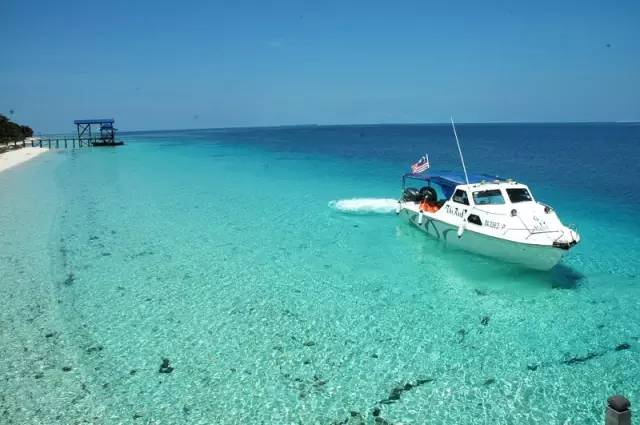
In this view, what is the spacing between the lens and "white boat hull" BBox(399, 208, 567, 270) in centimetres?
1379

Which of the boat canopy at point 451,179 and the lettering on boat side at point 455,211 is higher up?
the boat canopy at point 451,179

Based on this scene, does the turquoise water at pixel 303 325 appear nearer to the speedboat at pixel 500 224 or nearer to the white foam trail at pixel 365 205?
the speedboat at pixel 500 224

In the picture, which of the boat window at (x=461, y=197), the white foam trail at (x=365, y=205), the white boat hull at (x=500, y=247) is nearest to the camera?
the white boat hull at (x=500, y=247)

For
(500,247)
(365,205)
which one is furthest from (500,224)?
(365,205)

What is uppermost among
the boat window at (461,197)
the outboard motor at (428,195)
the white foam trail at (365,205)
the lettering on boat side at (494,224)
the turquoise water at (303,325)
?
the boat window at (461,197)

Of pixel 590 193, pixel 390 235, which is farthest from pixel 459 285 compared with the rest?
pixel 590 193

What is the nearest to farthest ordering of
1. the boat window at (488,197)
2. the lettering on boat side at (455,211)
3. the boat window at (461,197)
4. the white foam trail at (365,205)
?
the boat window at (488,197) < the lettering on boat side at (455,211) < the boat window at (461,197) < the white foam trail at (365,205)

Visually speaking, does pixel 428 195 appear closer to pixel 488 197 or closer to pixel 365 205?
pixel 488 197

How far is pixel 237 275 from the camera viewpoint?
600 inches

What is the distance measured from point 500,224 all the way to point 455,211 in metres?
2.36

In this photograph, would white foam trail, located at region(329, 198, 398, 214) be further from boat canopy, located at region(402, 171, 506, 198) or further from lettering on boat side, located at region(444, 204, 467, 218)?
lettering on boat side, located at region(444, 204, 467, 218)

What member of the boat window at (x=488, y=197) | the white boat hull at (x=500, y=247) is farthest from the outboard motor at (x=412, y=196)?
the boat window at (x=488, y=197)

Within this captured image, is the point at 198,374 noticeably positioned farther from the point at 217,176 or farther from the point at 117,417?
the point at 217,176

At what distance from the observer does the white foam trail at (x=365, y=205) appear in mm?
25609
